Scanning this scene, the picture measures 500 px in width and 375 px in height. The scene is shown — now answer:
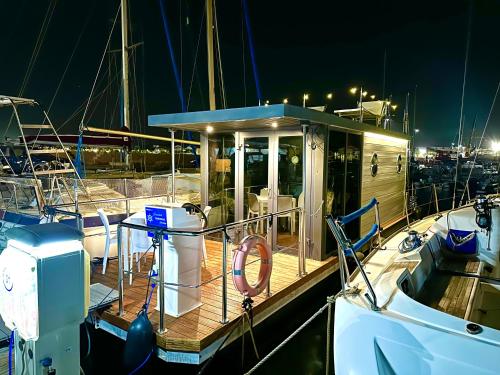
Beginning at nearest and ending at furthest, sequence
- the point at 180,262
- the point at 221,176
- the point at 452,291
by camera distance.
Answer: the point at 452,291 → the point at 180,262 → the point at 221,176

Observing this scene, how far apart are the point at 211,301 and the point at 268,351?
0.86m

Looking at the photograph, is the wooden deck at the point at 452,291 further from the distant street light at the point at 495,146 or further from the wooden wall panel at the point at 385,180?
the distant street light at the point at 495,146

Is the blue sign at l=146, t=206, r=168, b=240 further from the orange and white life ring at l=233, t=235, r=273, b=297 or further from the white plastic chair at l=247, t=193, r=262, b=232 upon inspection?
the white plastic chair at l=247, t=193, r=262, b=232

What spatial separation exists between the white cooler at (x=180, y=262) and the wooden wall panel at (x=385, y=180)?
13.6 ft

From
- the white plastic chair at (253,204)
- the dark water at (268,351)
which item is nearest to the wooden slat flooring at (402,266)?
the dark water at (268,351)

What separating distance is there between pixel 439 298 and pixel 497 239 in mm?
1540

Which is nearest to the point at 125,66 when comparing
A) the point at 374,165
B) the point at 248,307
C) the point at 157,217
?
the point at 374,165

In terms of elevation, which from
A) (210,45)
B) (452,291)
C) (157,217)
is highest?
(210,45)

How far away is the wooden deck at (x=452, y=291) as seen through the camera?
9.68 ft

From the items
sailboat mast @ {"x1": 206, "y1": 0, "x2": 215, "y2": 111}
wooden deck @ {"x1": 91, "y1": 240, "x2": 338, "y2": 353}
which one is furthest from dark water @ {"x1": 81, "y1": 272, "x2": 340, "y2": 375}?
sailboat mast @ {"x1": 206, "y1": 0, "x2": 215, "y2": 111}

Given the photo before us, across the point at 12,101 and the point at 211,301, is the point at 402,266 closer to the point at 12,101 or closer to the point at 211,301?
the point at 211,301

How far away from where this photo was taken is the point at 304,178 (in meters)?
5.35

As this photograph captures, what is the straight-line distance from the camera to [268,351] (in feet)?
12.6

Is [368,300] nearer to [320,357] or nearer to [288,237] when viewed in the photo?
[320,357]
